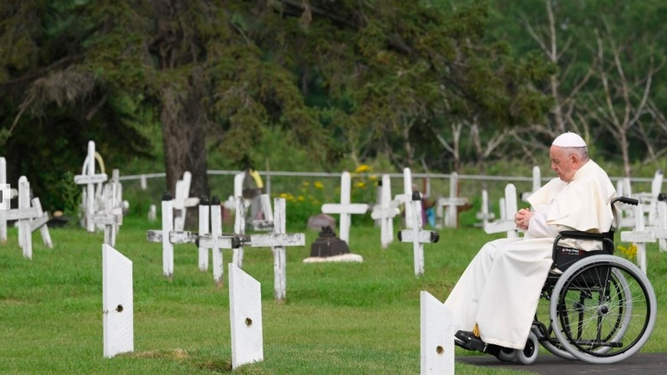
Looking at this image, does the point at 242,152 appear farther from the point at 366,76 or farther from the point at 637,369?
the point at 637,369

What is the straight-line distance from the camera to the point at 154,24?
27.7 meters

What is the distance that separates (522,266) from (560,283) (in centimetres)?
27

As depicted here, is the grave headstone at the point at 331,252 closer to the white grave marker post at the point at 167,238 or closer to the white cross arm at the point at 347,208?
the white cross arm at the point at 347,208

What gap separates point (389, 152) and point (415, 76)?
49.2ft

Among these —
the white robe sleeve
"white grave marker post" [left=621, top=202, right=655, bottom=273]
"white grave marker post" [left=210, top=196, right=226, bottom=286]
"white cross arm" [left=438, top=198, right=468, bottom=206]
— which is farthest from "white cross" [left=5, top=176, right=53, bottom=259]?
"white cross arm" [left=438, top=198, right=468, bottom=206]

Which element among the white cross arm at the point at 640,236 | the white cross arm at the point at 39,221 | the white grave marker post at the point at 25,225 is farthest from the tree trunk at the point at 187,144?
the white cross arm at the point at 640,236

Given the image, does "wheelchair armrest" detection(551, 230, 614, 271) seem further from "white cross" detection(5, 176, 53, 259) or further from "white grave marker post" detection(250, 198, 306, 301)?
"white cross" detection(5, 176, 53, 259)

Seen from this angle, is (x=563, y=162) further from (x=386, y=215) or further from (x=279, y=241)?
(x=386, y=215)

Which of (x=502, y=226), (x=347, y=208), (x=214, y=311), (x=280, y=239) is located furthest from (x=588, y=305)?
(x=347, y=208)

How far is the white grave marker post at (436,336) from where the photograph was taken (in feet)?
26.2

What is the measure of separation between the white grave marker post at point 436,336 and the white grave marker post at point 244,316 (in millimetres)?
1667

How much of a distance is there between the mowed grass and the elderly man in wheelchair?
0.52 metres

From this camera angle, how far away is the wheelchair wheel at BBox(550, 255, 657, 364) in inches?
410

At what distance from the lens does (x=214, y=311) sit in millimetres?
15156
